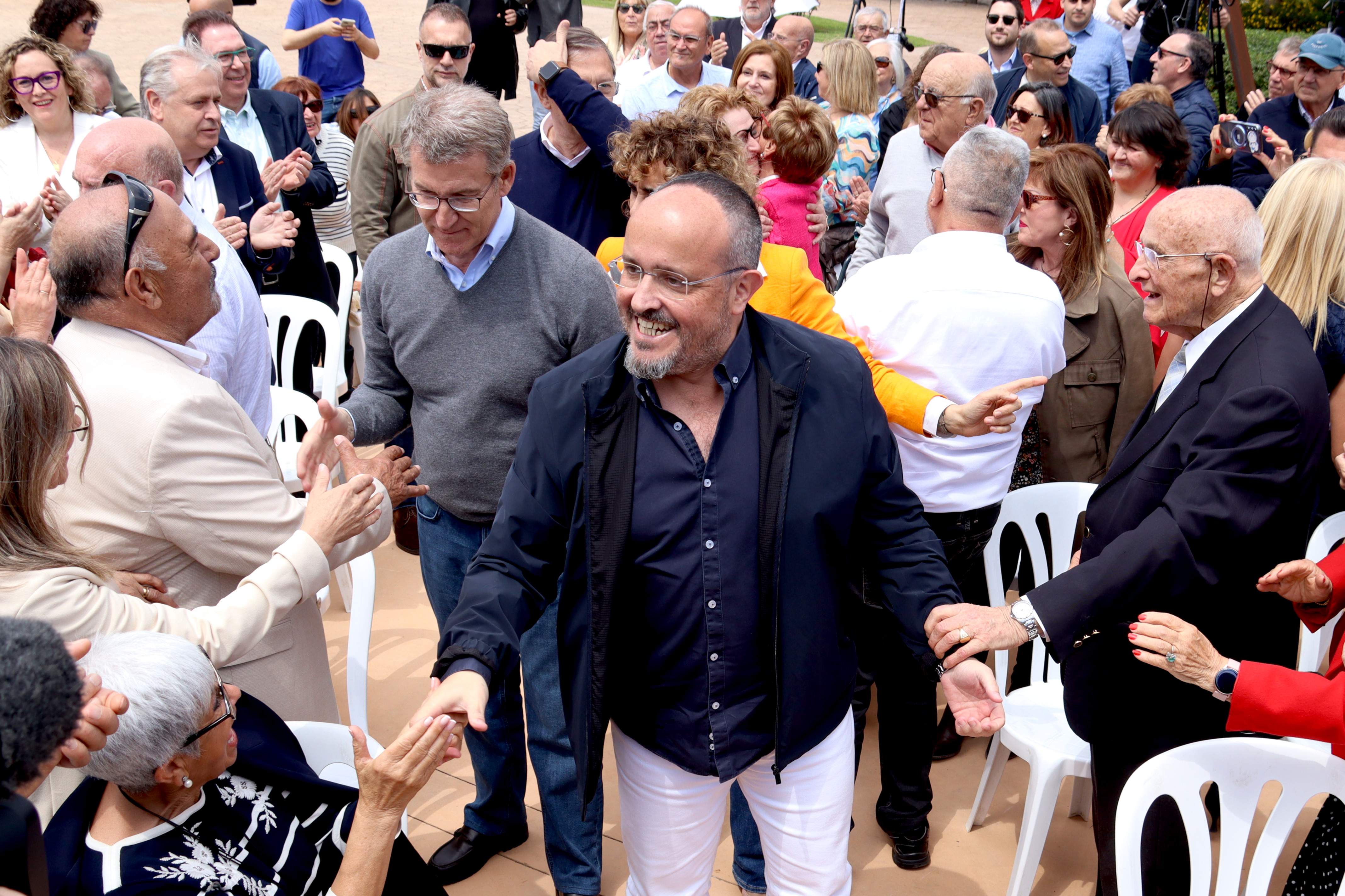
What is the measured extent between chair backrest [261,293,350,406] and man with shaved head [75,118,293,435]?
1430 millimetres

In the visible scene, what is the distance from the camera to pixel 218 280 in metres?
3.11

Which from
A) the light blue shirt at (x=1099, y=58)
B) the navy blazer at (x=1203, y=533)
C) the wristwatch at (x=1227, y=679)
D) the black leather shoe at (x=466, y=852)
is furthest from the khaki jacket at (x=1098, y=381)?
the light blue shirt at (x=1099, y=58)

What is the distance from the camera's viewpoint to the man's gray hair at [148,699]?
178cm

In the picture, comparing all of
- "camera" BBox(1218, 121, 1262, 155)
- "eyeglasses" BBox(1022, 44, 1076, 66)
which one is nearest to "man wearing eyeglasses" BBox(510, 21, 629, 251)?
"camera" BBox(1218, 121, 1262, 155)

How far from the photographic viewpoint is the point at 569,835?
3051 millimetres

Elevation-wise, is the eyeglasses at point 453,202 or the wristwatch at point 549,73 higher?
the wristwatch at point 549,73

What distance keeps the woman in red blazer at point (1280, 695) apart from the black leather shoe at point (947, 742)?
1.49 metres

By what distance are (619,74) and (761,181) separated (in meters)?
3.89

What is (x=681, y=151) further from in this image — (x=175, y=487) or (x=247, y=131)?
(x=247, y=131)

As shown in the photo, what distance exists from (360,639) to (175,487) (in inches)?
39.8

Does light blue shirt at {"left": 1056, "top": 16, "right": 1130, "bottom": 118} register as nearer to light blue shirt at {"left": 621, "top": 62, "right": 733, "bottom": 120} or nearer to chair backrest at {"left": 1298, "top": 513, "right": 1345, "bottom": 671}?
light blue shirt at {"left": 621, "top": 62, "right": 733, "bottom": 120}

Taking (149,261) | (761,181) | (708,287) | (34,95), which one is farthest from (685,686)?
(34,95)

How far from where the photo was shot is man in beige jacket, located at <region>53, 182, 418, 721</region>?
2207mm

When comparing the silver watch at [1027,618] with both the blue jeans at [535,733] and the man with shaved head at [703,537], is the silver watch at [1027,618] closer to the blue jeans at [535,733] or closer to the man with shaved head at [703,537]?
the man with shaved head at [703,537]
